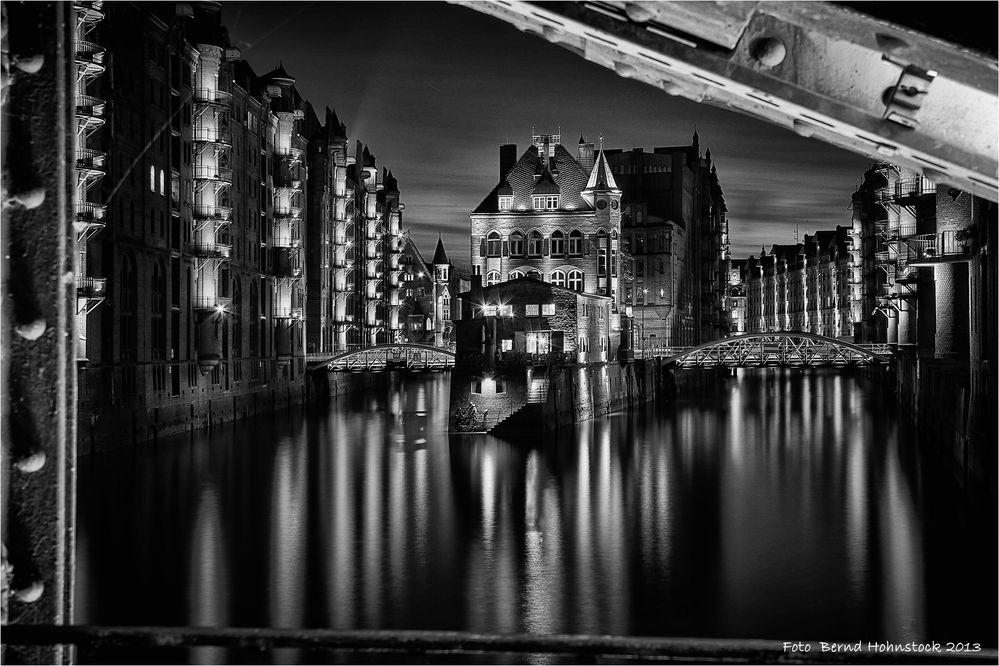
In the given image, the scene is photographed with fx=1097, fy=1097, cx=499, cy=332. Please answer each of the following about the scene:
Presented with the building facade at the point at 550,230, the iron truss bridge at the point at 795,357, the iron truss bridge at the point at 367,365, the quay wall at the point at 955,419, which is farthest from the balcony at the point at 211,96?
the iron truss bridge at the point at 795,357

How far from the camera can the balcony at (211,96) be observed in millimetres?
41688

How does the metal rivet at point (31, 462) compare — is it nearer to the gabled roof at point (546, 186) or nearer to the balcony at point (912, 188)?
the balcony at point (912, 188)

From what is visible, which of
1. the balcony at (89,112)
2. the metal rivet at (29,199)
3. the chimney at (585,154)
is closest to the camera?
the metal rivet at (29,199)

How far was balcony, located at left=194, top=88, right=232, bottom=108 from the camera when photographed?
4169 centimetres

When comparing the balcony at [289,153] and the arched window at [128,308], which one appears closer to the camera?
the arched window at [128,308]

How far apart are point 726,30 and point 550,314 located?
145 ft

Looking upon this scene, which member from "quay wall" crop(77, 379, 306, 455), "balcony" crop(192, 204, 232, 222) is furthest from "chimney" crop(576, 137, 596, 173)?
"balcony" crop(192, 204, 232, 222)

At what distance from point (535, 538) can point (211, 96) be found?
24674 millimetres

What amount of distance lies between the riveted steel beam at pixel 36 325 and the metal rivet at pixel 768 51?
168cm

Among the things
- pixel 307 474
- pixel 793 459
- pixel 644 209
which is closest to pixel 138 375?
pixel 307 474

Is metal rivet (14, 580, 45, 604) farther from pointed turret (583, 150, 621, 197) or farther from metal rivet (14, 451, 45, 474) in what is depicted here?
pointed turret (583, 150, 621, 197)

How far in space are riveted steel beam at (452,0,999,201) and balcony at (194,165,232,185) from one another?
41057 millimetres

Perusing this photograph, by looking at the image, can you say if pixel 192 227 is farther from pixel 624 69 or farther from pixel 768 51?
pixel 768 51

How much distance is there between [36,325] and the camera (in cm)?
265
